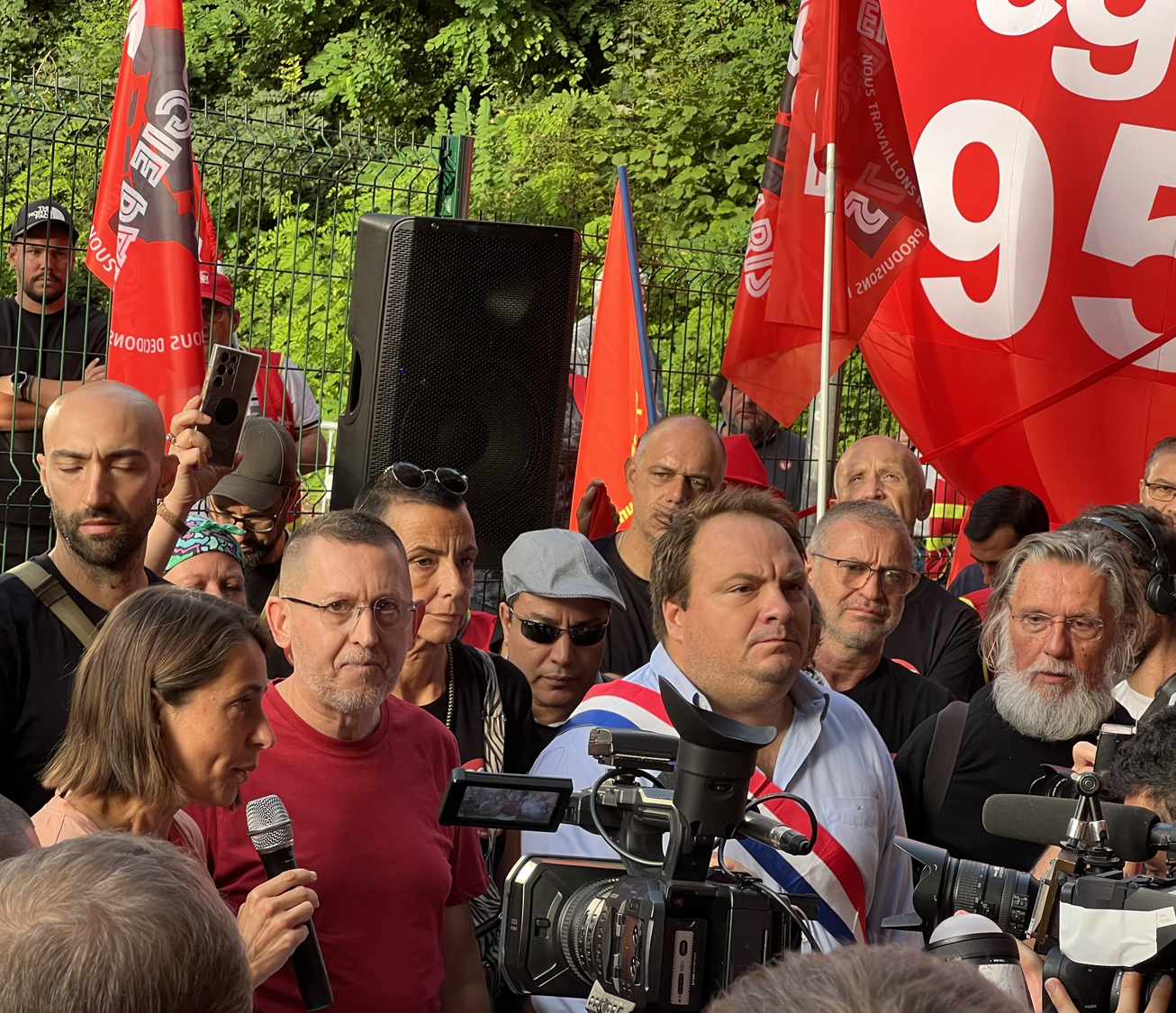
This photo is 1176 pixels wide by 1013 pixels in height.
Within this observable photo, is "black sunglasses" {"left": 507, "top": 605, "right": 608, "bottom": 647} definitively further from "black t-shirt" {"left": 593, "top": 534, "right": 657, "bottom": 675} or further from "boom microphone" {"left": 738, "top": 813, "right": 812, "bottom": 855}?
"boom microphone" {"left": 738, "top": 813, "right": 812, "bottom": 855}

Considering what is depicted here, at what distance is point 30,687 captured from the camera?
11.3 ft

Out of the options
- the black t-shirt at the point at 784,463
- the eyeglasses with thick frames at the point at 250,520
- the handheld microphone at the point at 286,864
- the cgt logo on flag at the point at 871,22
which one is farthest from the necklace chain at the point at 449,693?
the black t-shirt at the point at 784,463

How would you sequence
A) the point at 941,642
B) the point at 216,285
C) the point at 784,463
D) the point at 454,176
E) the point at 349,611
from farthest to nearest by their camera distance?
the point at 784,463 → the point at 216,285 → the point at 454,176 → the point at 941,642 → the point at 349,611

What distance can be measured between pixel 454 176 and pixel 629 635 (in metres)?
2.30

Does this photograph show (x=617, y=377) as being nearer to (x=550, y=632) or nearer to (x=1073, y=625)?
(x=550, y=632)

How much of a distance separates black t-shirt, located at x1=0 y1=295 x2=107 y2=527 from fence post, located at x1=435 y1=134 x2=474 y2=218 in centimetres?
156

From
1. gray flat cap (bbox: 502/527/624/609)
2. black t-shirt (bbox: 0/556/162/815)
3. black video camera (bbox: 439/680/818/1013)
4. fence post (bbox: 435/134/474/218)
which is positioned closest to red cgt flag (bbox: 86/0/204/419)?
fence post (bbox: 435/134/474/218)

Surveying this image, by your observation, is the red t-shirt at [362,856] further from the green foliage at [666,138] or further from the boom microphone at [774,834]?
the green foliage at [666,138]

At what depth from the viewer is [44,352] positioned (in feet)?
21.7

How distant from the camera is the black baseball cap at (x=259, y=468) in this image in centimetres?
521

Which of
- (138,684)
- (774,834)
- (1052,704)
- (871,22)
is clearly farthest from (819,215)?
(774,834)

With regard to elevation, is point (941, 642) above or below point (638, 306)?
below

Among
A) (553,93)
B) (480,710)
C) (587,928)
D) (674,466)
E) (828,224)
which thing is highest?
(553,93)

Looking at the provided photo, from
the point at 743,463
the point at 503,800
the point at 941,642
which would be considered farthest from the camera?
the point at 743,463
